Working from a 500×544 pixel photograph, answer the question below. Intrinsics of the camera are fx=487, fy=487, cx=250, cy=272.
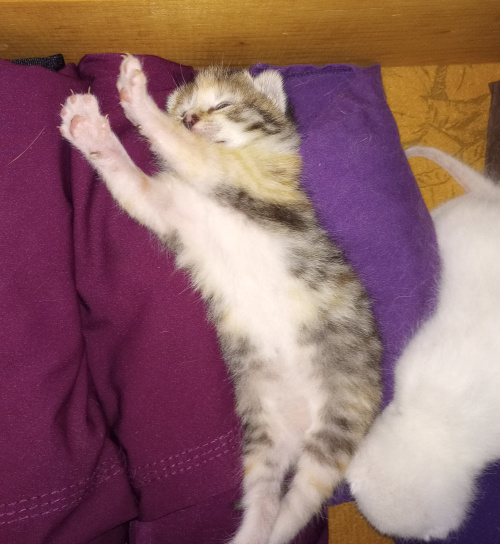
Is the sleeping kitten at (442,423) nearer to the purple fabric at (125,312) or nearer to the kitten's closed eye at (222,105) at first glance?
the purple fabric at (125,312)

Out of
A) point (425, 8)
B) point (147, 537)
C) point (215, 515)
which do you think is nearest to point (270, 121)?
point (425, 8)

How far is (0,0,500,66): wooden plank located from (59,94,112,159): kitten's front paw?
0.95ft

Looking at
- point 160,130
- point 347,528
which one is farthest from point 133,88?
point 347,528

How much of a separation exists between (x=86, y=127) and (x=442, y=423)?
4.47ft

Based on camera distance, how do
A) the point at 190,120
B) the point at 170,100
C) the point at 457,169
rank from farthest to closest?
1. the point at 457,169
2. the point at 170,100
3. the point at 190,120

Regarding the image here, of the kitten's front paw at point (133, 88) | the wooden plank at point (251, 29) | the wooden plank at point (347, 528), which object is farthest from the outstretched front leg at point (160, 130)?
the wooden plank at point (347, 528)

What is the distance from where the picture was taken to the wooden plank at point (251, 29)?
149cm

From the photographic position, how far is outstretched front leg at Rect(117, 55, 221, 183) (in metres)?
1.41

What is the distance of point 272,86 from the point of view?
5.35 ft

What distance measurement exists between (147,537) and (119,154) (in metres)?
1.21

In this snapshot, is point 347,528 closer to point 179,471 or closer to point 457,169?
point 179,471

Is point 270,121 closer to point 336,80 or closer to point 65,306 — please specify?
point 336,80

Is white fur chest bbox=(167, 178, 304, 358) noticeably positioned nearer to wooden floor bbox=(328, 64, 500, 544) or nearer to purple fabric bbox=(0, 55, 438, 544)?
purple fabric bbox=(0, 55, 438, 544)

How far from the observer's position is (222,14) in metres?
1.54
